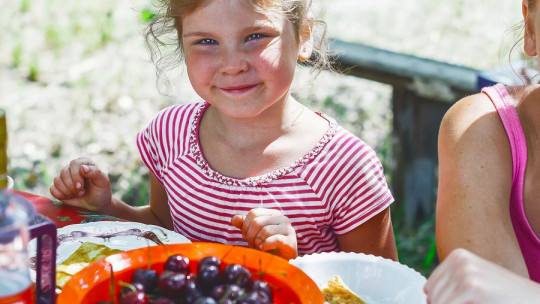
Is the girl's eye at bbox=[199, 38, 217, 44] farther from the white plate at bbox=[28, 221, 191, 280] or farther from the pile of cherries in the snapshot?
the pile of cherries

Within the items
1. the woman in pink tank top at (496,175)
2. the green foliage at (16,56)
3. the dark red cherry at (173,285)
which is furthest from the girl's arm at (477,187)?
the green foliage at (16,56)

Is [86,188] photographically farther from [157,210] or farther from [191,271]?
[191,271]

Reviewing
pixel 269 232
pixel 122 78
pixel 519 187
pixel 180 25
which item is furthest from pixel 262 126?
pixel 122 78

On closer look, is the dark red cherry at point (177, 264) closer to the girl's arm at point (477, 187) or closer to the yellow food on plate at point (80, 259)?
the yellow food on plate at point (80, 259)

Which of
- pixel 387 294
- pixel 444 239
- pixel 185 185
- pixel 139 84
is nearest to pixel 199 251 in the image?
pixel 387 294

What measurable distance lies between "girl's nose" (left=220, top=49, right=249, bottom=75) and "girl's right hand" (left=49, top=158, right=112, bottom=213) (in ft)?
1.48

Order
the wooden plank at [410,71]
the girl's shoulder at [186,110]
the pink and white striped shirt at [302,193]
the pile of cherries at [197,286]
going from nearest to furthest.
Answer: the pile of cherries at [197,286] → the pink and white striped shirt at [302,193] → the girl's shoulder at [186,110] → the wooden plank at [410,71]

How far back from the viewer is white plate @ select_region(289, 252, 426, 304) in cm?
125

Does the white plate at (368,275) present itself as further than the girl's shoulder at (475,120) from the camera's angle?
No

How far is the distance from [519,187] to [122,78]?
10.2 feet

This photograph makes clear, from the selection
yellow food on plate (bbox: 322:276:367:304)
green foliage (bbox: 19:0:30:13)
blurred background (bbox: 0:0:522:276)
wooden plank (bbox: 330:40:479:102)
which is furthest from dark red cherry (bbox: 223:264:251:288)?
green foliage (bbox: 19:0:30:13)

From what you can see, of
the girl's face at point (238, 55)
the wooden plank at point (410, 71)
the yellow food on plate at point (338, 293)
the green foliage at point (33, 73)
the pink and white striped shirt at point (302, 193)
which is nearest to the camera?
the yellow food on plate at point (338, 293)

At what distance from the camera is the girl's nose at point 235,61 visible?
1.60 metres

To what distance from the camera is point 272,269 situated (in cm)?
115
